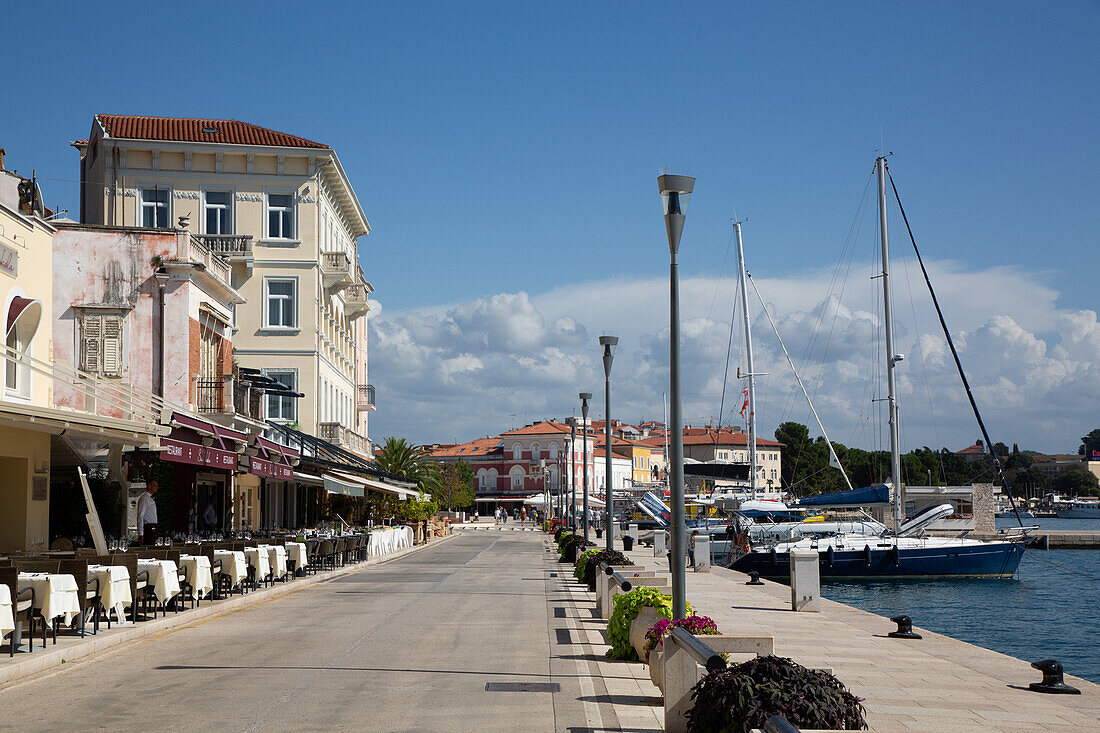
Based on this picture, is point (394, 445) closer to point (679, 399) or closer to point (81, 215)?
point (81, 215)

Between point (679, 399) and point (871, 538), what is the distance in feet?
106

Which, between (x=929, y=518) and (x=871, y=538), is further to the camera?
(x=929, y=518)

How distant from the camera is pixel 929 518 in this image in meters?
47.7

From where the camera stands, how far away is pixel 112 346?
107 feet

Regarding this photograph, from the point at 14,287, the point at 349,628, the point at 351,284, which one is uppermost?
the point at 351,284

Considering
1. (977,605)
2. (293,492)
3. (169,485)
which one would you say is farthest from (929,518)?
(169,485)

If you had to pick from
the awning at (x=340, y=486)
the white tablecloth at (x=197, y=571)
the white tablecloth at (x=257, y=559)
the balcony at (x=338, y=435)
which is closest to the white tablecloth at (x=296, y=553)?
the white tablecloth at (x=257, y=559)

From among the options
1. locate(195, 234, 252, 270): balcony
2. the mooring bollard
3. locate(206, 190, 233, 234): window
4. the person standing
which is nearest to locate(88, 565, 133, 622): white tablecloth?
the person standing

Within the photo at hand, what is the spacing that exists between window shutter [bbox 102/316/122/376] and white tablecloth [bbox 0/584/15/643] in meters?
21.8

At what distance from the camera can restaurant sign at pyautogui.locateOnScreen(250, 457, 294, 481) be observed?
2577 centimetres

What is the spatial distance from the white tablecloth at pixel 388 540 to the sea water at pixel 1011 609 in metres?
17.2

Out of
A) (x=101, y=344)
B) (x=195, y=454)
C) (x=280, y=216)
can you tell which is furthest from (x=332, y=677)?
(x=280, y=216)

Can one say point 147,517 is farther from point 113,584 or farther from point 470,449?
point 470,449

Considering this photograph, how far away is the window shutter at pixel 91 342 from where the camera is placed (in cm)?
3238
